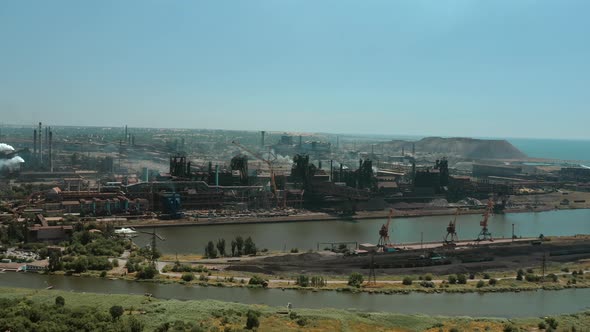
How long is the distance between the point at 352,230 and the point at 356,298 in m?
7.42

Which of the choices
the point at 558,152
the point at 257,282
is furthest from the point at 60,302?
the point at 558,152

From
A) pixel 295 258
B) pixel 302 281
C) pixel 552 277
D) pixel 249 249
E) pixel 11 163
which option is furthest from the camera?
pixel 11 163

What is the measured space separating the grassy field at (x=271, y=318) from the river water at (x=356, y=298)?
64 cm

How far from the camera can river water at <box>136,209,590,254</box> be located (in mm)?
13906

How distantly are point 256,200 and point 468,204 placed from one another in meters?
7.89

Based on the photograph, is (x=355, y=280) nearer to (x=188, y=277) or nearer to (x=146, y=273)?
(x=188, y=277)

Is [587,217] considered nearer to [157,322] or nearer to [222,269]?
[222,269]

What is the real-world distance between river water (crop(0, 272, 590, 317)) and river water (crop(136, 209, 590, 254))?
10.2 ft

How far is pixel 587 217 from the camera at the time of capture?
2088 cm

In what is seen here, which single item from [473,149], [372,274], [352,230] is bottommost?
[352,230]

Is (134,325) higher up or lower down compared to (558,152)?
lower down

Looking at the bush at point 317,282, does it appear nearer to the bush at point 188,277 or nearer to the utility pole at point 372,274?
the utility pole at point 372,274

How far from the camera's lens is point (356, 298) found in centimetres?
920

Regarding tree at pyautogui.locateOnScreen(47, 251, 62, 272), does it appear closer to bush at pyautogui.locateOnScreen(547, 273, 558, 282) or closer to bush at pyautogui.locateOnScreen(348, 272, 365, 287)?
bush at pyautogui.locateOnScreen(348, 272, 365, 287)
